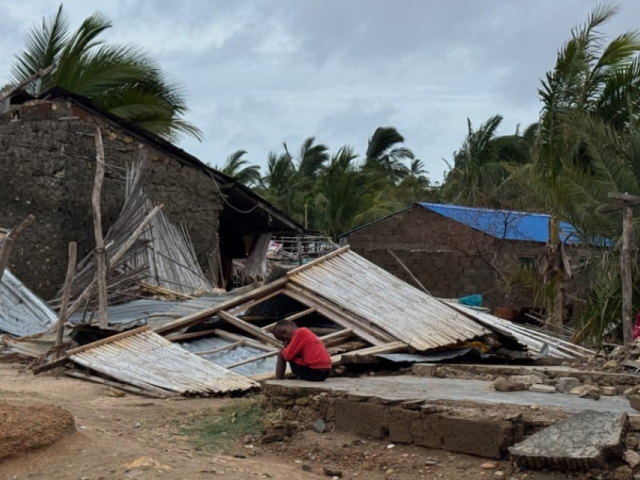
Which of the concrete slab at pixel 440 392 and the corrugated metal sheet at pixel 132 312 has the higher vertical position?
the corrugated metal sheet at pixel 132 312

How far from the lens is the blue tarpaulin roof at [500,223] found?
21.6 m

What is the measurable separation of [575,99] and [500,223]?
29.1 feet

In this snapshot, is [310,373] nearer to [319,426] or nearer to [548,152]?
[319,426]

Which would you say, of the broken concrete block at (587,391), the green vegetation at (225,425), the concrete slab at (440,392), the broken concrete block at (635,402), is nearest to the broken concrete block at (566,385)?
the broken concrete block at (587,391)

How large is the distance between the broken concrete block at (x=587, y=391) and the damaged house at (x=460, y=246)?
11644mm

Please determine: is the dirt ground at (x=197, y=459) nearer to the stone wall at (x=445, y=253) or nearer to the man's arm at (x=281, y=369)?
the man's arm at (x=281, y=369)

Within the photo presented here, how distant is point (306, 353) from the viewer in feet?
25.2

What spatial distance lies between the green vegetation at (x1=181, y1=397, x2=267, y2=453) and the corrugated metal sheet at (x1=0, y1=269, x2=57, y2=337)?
5.75 metres

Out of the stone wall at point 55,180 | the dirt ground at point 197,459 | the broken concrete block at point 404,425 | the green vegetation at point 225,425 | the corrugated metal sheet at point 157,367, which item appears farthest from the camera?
the stone wall at point 55,180

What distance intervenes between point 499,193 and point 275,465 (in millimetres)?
21610

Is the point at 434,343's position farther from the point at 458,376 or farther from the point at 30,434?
the point at 30,434

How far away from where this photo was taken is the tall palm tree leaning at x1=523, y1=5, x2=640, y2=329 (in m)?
13.1

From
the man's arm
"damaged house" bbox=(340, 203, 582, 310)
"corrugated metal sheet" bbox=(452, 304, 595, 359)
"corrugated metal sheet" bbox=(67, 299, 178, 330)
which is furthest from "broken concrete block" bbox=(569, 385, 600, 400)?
"damaged house" bbox=(340, 203, 582, 310)

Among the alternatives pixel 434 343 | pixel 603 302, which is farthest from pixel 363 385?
pixel 603 302
